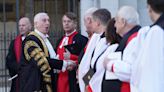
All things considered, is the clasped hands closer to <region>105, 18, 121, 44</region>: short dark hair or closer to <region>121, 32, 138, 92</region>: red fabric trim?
<region>105, 18, 121, 44</region>: short dark hair

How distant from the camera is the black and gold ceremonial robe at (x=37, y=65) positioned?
6203 mm

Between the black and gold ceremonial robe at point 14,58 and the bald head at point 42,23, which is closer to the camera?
the bald head at point 42,23

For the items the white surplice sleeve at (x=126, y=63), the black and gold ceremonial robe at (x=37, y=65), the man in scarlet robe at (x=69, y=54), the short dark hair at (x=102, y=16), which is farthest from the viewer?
the man in scarlet robe at (x=69, y=54)

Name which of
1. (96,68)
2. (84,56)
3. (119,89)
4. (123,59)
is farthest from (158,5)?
(84,56)

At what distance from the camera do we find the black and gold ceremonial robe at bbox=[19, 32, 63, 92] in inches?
244

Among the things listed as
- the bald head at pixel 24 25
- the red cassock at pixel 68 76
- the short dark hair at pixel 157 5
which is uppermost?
the short dark hair at pixel 157 5

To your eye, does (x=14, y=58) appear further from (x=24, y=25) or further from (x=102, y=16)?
(x=102, y=16)

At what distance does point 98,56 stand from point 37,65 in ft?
3.92

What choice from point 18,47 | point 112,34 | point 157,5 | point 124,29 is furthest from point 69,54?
point 157,5

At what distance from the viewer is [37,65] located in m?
6.19

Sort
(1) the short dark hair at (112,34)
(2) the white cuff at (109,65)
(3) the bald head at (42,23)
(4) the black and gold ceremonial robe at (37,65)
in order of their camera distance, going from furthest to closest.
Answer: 1. (3) the bald head at (42,23)
2. (4) the black and gold ceremonial robe at (37,65)
3. (1) the short dark hair at (112,34)
4. (2) the white cuff at (109,65)

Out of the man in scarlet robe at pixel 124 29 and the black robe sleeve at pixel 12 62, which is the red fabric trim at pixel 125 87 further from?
the black robe sleeve at pixel 12 62

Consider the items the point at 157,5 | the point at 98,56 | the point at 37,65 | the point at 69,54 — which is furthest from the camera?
the point at 69,54

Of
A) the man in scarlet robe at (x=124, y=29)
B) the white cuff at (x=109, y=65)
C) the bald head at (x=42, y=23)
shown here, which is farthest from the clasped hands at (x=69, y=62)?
the white cuff at (x=109, y=65)
